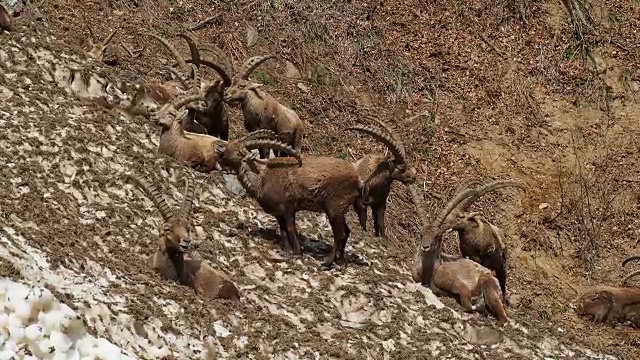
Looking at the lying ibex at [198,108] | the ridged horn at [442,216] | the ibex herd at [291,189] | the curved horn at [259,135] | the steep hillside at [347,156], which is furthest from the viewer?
the lying ibex at [198,108]

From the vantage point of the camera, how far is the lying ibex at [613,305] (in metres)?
15.4

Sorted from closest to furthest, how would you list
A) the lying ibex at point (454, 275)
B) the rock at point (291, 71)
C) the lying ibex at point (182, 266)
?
the lying ibex at point (182, 266) < the lying ibex at point (454, 275) < the rock at point (291, 71)

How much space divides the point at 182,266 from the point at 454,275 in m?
3.92

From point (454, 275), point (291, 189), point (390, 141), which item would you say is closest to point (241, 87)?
point (390, 141)

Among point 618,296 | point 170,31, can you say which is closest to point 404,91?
point 170,31

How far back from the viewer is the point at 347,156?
18.2m

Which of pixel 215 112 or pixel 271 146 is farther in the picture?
pixel 215 112

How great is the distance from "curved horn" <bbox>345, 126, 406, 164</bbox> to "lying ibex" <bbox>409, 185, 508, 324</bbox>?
0.84 meters

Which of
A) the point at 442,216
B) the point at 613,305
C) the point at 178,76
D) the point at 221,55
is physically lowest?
the point at 613,305

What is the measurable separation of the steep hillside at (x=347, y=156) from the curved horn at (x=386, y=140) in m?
1.19

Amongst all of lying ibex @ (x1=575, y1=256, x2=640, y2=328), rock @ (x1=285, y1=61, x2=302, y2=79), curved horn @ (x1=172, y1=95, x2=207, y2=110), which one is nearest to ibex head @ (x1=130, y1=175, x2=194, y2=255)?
curved horn @ (x1=172, y1=95, x2=207, y2=110)

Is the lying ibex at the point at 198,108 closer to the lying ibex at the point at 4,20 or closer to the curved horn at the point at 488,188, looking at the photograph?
the lying ibex at the point at 4,20

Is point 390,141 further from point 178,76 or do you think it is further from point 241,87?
point 178,76

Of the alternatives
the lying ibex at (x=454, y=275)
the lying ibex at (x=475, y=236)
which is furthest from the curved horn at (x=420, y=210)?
the lying ibex at (x=475, y=236)
